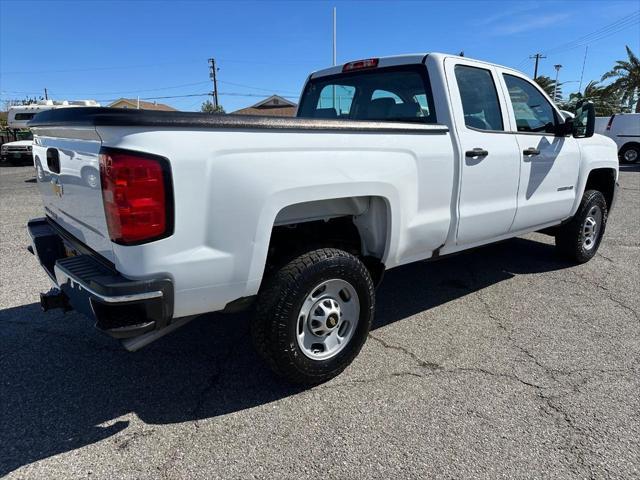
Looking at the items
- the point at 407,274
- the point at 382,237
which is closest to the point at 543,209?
the point at 407,274

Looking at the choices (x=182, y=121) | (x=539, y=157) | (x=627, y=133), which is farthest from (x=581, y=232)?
(x=627, y=133)

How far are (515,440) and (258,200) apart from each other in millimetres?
1792

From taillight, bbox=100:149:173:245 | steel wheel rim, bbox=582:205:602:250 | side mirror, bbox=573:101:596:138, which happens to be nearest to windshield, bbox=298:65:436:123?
side mirror, bbox=573:101:596:138

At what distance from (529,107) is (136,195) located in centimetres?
370

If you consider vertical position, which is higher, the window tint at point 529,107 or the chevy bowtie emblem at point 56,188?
the window tint at point 529,107

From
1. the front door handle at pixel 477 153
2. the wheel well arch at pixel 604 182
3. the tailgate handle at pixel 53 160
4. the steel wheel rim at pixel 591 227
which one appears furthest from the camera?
the wheel well arch at pixel 604 182

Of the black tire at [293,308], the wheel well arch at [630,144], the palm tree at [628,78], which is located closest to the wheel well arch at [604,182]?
the black tire at [293,308]

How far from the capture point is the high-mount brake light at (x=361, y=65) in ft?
12.8

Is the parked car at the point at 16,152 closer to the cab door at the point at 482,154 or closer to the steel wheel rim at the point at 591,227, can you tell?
the cab door at the point at 482,154

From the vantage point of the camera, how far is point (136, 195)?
201 cm

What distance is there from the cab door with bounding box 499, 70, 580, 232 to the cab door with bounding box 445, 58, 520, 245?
0.15 metres

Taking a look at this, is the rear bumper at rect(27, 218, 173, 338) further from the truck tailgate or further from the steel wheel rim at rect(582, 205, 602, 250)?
the steel wheel rim at rect(582, 205, 602, 250)

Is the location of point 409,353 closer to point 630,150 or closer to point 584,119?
point 584,119

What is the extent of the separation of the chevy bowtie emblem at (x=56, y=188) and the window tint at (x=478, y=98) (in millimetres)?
2764
